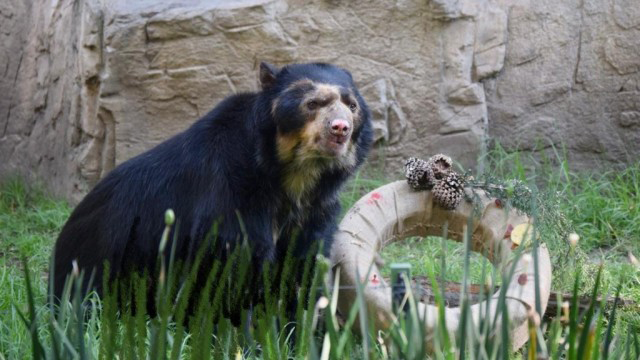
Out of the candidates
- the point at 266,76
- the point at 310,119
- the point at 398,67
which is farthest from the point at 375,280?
the point at 398,67

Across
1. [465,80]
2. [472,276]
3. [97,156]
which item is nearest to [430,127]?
[465,80]

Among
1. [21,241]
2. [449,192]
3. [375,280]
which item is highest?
[449,192]

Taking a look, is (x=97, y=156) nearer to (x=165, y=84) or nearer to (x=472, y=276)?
(x=165, y=84)

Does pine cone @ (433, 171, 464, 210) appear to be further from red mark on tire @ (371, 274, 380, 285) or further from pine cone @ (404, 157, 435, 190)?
red mark on tire @ (371, 274, 380, 285)

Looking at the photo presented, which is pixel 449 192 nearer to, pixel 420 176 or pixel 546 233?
pixel 420 176

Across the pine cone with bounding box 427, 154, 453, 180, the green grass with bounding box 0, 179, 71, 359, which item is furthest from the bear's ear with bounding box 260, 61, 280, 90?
A: the green grass with bounding box 0, 179, 71, 359

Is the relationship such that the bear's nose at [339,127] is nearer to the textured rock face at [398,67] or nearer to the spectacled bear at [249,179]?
the spectacled bear at [249,179]

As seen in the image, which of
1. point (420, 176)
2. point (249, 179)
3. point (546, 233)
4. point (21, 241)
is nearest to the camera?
point (249, 179)

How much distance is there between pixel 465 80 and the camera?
6887mm

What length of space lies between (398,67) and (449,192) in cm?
251

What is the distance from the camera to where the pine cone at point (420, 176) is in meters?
4.61

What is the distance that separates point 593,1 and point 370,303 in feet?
13.3

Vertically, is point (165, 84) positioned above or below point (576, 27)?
below

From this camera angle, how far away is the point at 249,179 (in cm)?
420
